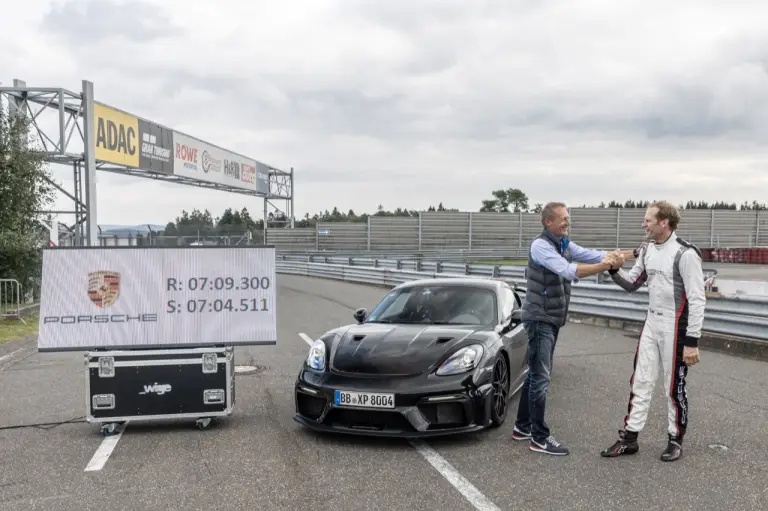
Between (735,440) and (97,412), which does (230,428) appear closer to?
(97,412)

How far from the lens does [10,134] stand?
16469 millimetres

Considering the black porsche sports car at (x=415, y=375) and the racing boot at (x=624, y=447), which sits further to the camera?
the black porsche sports car at (x=415, y=375)

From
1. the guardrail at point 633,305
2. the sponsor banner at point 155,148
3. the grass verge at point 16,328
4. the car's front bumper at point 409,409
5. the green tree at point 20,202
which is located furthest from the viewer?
the sponsor banner at point 155,148

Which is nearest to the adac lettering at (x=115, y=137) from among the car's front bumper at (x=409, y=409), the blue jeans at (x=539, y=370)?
the car's front bumper at (x=409, y=409)

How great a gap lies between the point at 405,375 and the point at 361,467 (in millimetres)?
805

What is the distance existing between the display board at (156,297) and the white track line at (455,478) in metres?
1.68

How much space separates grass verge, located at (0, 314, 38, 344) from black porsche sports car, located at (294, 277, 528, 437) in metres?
8.45

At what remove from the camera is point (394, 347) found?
5.55 meters

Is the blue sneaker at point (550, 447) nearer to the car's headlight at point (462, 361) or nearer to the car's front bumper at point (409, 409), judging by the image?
the car's front bumper at point (409, 409)

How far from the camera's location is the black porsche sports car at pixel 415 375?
5.05 metres

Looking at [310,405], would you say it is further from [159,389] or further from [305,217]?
[305,217]

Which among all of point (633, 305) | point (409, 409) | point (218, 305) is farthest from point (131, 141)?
point (409, 409)

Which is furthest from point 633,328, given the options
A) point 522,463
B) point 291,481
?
point 291,481

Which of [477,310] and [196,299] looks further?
[477,310]
